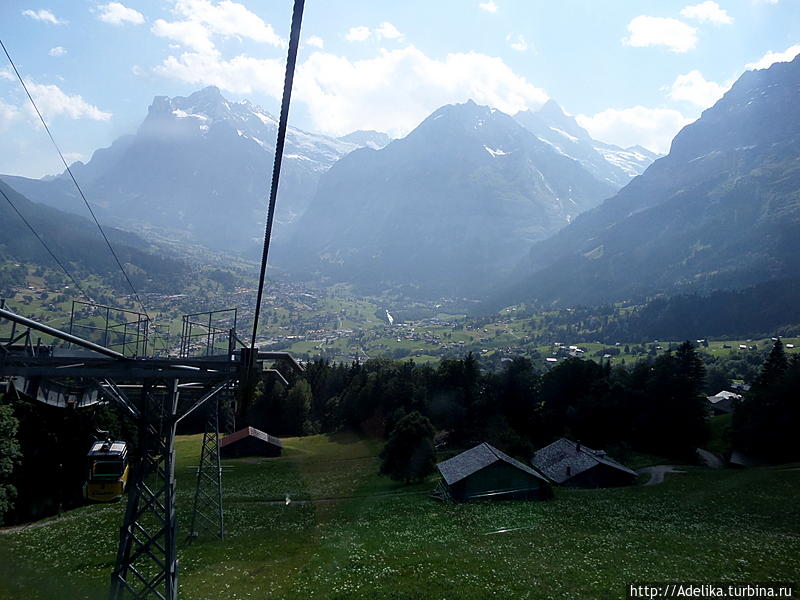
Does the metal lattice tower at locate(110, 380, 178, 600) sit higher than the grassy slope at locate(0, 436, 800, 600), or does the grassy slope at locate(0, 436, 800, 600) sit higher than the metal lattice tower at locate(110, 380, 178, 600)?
the metal lattice tower at locate(110, 380, 178, 600)

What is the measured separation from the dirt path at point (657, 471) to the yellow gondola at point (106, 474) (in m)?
40.9

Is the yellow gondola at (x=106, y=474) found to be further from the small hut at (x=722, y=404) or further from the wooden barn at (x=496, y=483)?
the small hut at (x=722, y=404)

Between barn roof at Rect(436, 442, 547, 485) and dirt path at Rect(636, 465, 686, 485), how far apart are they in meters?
12.9

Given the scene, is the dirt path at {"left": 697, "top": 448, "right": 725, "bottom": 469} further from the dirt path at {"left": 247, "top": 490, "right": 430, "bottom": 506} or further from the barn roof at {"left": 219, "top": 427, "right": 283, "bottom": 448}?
the barn roof at {"left": 219, "top": 427, "right": 283, "bottom": 448}

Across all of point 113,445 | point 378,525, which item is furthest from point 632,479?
point 113,445

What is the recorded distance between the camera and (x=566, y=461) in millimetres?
48375

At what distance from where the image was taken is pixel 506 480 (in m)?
40.5

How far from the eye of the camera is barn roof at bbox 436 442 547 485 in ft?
133

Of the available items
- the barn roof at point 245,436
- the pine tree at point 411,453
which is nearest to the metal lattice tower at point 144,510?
the pine tree at point 411,453

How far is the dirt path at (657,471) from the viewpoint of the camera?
1823 inches

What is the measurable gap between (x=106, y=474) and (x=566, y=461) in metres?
37.8

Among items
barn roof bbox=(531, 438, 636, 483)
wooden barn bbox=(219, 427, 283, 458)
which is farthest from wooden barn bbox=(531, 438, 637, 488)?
wooden barn bbox=(219, 427, 283, 458)

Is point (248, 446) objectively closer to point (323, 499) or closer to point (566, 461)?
point (323, 499)

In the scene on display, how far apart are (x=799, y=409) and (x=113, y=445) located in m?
60.5
